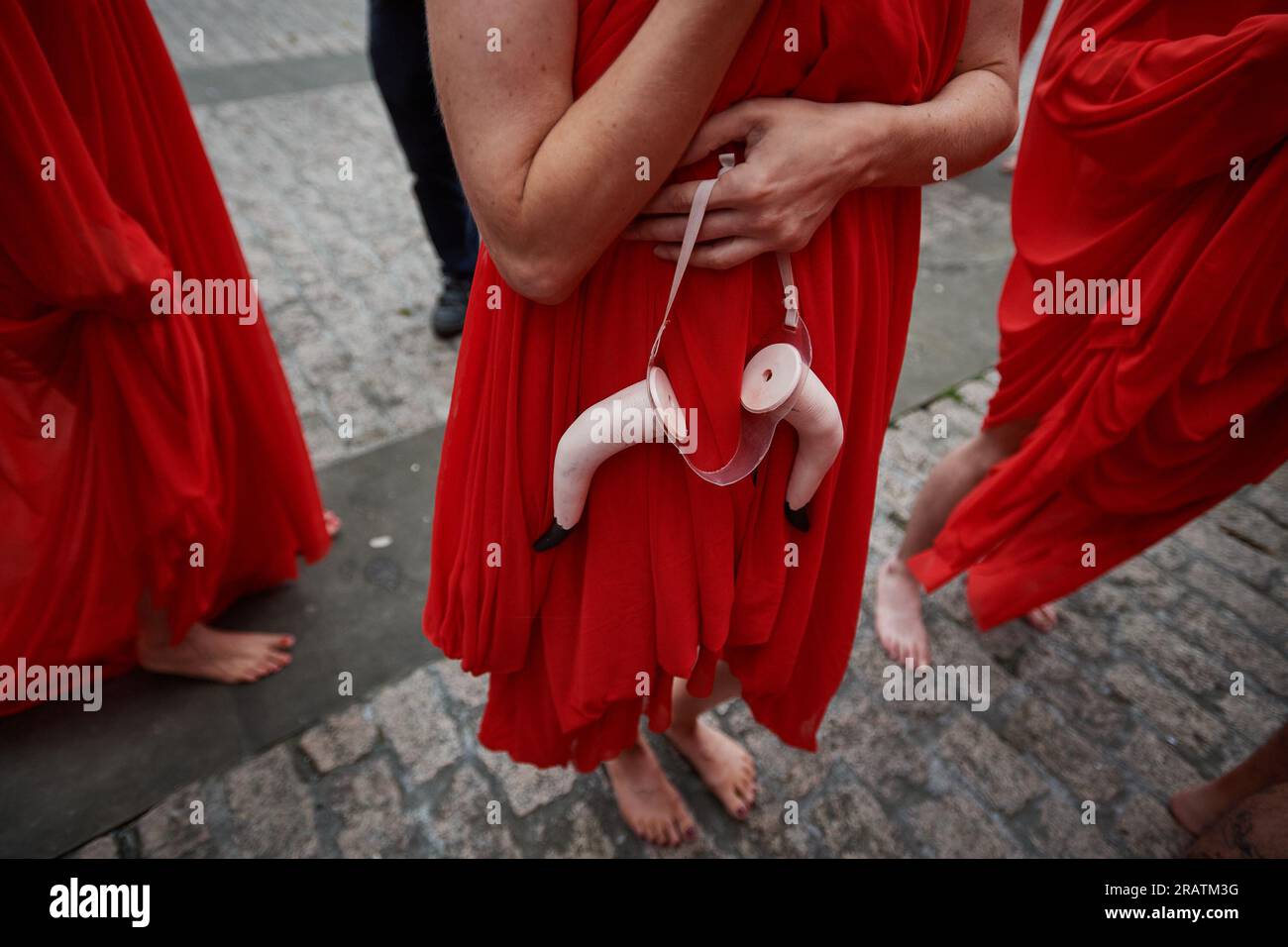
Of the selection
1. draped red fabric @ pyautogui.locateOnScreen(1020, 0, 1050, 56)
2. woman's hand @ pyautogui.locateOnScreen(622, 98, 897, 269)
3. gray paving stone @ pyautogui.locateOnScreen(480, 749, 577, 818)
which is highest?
draped red fabric @ pyautogui.locateOnScreen(1020, 0, 1050, 56)

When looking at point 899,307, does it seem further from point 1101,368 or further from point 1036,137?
point 1036,137

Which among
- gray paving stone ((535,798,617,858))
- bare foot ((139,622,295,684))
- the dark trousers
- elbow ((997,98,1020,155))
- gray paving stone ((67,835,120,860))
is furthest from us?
the dark trousers

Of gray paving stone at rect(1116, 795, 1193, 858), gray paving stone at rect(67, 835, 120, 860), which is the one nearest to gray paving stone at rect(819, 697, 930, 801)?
gray paving stone at rect(1116, 795, 1193, 858)

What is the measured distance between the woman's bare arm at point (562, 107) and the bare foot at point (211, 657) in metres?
1.92

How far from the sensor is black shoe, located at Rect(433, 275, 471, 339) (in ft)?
12.1

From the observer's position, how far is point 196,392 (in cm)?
197

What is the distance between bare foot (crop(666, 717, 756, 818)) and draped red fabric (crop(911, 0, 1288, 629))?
2.87 feet

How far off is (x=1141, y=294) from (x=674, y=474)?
1.42m

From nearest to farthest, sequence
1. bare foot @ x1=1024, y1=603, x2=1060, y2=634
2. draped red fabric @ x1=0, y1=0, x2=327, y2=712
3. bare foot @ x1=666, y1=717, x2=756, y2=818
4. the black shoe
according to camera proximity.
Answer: draped red fabric @ x1=0, y1=0, x2=327, y2=712 → bare foot @ x1=666, y1=717, x2=756, y2=818 → bare foot @ x1=1024, y1=603, x2=1060, y2=634 → the black shoe

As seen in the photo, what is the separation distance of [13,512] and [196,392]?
556 millimetres

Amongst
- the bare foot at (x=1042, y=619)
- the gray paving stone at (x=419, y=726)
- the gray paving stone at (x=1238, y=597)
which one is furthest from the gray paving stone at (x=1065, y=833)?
the gray paving stone at (x=419, y=726)

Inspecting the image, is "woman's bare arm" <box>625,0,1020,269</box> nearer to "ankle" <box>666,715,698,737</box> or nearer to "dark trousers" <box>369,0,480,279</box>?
"ankle" <box>666,715,698,737</box>

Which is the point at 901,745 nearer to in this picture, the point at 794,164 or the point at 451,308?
the point at 794,164

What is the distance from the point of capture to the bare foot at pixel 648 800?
2104mm
